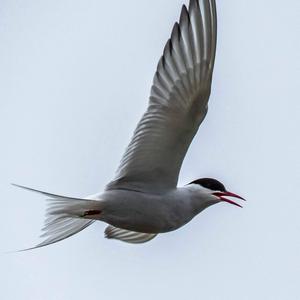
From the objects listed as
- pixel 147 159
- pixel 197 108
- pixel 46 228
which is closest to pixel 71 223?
pixel 46 228

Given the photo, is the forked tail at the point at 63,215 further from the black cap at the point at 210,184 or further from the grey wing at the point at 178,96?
the black cap at the point at 210,184

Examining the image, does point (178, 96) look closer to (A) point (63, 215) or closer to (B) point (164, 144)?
(B) point (164, 144)

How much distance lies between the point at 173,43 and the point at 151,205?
112 centimetres

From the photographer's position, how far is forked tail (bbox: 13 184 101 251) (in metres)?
6.18

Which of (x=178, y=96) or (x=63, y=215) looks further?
(x=178, y=96)

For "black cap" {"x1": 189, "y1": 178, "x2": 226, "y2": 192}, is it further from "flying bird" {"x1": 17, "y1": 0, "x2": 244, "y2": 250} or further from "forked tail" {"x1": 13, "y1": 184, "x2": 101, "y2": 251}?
"forked tail" {"x1": 13, "y1": 184, "x2": 101, "y2": 251}

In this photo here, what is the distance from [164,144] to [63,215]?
2.74 feet

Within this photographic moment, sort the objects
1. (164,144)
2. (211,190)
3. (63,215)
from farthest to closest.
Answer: (211,190) → (164,144) → (63,215)

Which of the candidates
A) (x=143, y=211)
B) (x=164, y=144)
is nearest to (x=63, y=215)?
(x=143, y=211)

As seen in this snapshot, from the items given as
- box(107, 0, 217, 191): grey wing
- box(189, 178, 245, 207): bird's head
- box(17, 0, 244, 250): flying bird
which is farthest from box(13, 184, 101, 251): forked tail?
box(189, 178, 245, 207): bird's head

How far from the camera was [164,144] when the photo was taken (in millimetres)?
6348

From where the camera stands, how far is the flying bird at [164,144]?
627 cm

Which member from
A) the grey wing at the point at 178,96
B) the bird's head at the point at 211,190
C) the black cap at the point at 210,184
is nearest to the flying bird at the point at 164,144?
the grey wing at the point at 178,96

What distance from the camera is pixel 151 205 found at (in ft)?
20.7
